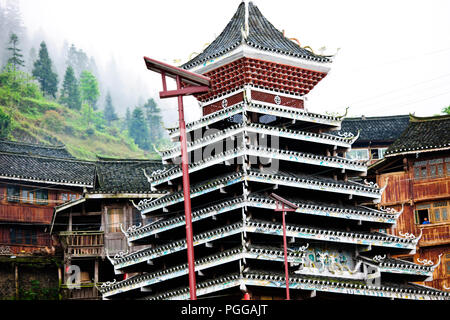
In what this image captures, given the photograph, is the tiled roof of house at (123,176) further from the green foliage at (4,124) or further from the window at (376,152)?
the green foliage at (4,124)

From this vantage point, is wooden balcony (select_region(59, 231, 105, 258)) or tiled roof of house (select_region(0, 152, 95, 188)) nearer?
wooden balcony (select_region(59, 231, 105, 258))

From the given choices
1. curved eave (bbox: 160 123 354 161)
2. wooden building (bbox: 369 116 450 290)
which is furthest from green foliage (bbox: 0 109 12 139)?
curved eave (bbox: 160 123 354 161)

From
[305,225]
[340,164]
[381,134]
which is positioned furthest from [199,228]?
[381,134]

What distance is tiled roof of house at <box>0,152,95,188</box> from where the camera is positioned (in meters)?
55.7

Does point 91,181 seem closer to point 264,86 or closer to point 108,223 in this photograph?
point 108,223

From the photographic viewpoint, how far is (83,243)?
170 feet

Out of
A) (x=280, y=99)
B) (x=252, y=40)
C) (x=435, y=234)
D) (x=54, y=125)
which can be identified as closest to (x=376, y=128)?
(x=435, y=234)

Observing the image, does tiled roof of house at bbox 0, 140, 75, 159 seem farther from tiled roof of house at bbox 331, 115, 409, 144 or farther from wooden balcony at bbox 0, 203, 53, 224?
tiled roof of house at bbox 331, 115, 409, 144

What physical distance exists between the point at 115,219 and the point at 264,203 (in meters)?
17.5

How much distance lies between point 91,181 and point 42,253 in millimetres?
6475

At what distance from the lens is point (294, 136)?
41.1 m

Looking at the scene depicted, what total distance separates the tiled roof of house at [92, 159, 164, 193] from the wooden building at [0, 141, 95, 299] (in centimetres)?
179

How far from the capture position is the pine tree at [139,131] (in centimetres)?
15288

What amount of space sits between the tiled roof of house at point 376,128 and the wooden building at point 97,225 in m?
21.8
